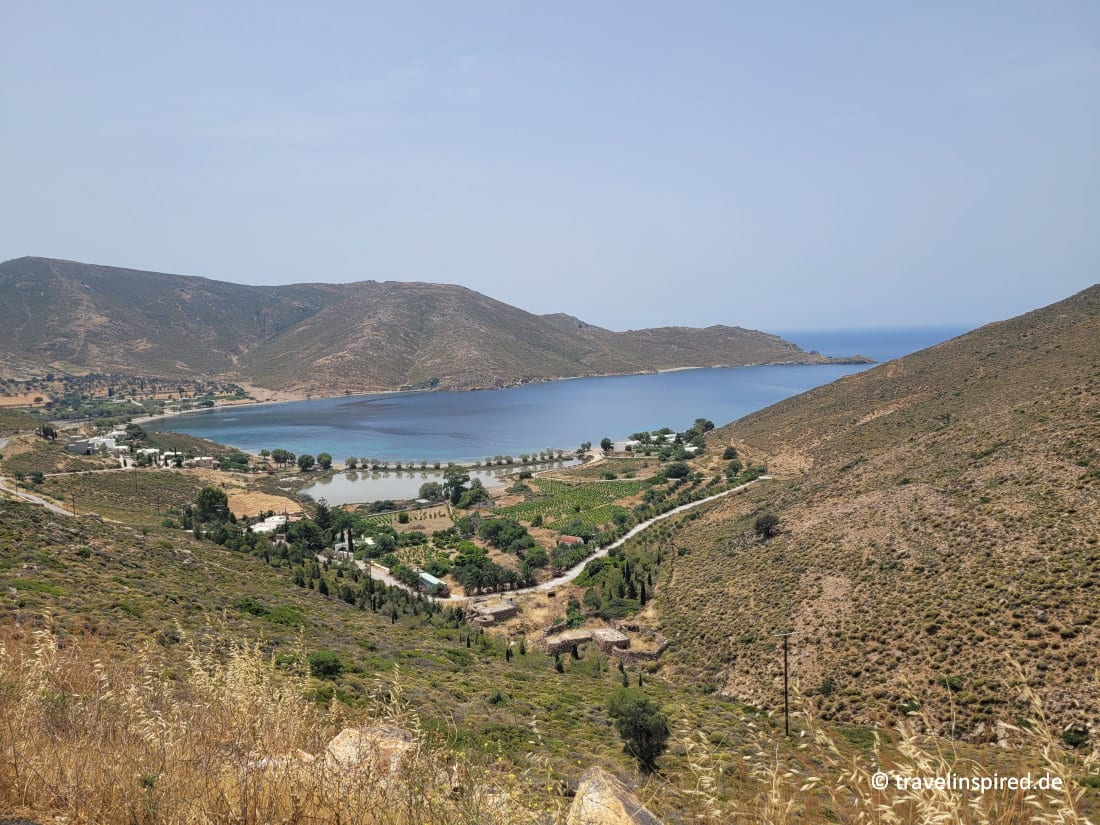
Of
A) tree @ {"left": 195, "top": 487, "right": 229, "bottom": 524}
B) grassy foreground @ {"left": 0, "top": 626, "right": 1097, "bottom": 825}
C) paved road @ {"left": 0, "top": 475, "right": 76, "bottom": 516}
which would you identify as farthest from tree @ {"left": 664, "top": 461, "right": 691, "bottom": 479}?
grassy foreground @ {"left": 0, "top": 626, "right": 1097, "bottom": 825}

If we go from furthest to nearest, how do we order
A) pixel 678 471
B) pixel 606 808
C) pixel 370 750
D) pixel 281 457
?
1. pixel 281 457
2. pixel 678 471
3. pixel 606 808
4. pixel 370 750

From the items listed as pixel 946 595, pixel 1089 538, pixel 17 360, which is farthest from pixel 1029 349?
pixel 17 360

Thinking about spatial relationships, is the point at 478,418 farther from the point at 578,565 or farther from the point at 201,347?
the point at 201,347

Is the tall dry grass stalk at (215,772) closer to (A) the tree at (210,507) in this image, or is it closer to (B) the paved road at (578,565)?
(B) the paved road at (578,565)

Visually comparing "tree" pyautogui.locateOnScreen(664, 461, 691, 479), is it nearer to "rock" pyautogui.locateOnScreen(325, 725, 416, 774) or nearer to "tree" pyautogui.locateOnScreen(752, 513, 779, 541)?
"tree" pyautogui.locateOnScreen(752, 513, 779, 541)

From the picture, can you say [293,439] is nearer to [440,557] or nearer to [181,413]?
[181,413]

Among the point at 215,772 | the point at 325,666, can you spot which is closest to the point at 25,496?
the point at 325,666
